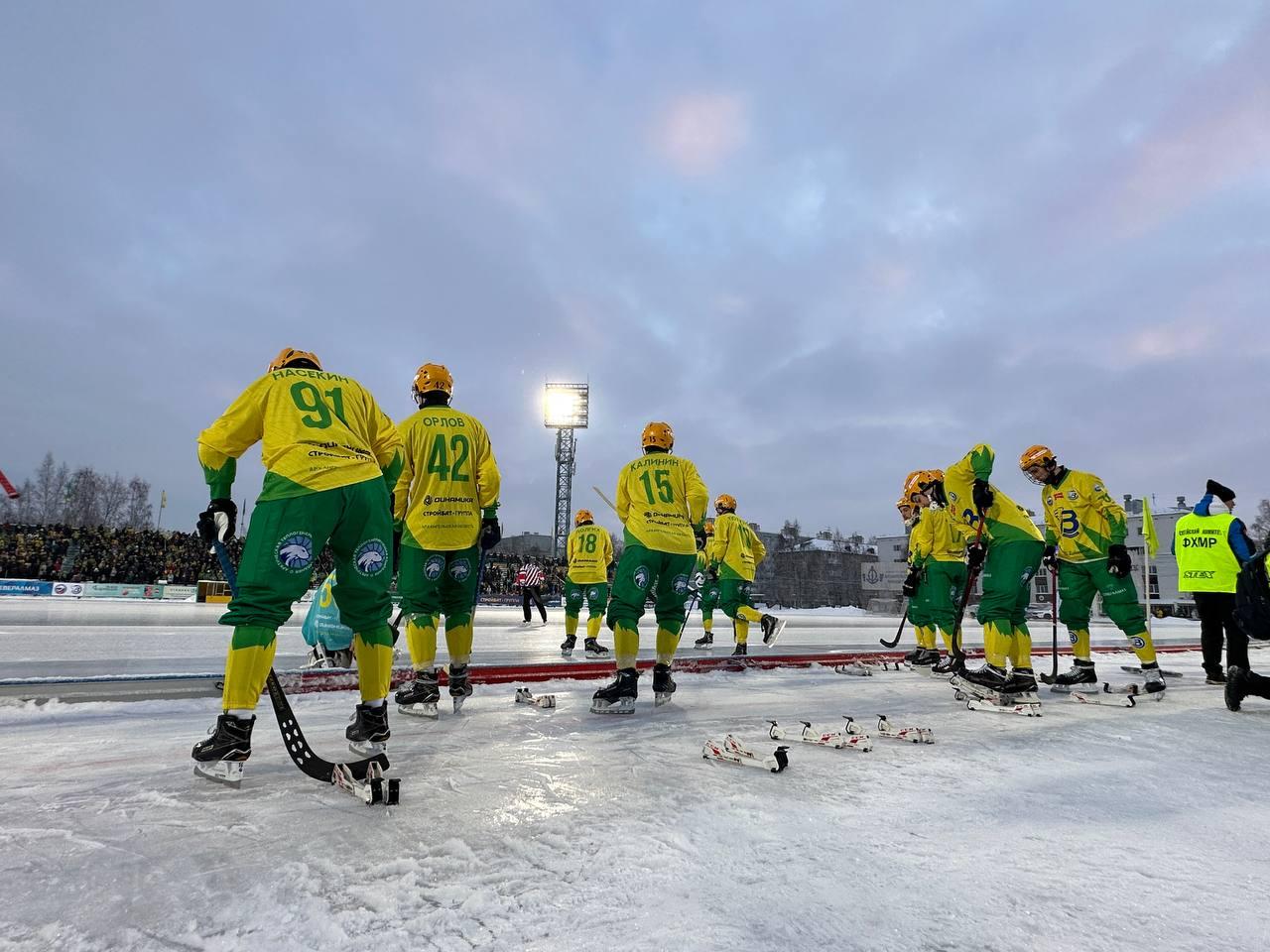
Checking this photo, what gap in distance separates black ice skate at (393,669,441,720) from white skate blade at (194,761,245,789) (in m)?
1.67

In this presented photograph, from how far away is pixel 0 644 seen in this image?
7.48 meters

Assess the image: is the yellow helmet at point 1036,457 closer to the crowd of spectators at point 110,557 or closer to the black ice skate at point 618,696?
the black ice skate at point 618,696

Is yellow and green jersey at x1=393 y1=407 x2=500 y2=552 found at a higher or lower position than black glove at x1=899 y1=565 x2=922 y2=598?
higher

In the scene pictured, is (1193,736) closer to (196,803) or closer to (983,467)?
(983,467)

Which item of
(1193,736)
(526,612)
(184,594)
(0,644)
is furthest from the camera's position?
(184,594)

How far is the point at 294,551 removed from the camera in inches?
114

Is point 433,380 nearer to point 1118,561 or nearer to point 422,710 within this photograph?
point 422,710

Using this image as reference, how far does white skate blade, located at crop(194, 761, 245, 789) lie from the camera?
8.53 feet

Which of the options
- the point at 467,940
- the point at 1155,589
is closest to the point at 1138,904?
the point at 467,940

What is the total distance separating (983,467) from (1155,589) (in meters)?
60.3

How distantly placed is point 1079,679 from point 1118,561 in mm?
1187

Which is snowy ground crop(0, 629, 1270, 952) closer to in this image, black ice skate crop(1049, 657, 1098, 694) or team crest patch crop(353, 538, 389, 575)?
team crest patch crop(353, 538, 389, 575)

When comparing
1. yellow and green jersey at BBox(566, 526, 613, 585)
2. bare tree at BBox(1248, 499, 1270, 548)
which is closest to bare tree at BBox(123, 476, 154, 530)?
yellow and green jersey at BBox(566, 526, 613, 585)

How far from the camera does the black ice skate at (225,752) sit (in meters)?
2.61
